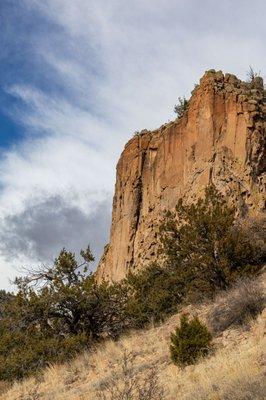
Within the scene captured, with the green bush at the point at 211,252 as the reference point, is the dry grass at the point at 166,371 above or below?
below

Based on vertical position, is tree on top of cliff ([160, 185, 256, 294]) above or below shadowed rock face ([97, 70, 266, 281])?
below

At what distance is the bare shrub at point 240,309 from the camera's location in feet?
46.5

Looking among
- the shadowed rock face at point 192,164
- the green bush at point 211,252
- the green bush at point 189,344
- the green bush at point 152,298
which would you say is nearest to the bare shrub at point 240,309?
the green bush at point 189,344

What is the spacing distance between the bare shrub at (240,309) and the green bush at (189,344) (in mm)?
1819

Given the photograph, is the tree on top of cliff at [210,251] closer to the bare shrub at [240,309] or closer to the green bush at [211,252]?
the green bush at [211,252]

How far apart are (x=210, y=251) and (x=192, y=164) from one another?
10.4m

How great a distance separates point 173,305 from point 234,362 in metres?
10.2

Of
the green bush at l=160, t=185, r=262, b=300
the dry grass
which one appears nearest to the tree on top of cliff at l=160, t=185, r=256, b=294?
the green bush at l=160, t=185, r=262, b=300

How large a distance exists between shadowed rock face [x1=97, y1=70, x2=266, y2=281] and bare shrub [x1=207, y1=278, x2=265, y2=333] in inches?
409

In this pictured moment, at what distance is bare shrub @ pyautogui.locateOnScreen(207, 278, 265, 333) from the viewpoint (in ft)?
46.5

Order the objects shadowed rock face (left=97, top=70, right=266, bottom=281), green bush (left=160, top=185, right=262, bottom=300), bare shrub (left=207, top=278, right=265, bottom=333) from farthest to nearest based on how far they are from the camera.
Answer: shadowed rock face (left=97, top=70, right=266, bottom=281) → green bush (left=160, top=185, right=262, bottom=300) → bare shrub (left=207, top=278, right=265, bottom=333)

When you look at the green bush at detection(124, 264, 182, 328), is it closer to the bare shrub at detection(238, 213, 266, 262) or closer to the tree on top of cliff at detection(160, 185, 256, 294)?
the tree on top of cliff at detection(160, 185, 256, 294)

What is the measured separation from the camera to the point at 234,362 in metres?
10.4

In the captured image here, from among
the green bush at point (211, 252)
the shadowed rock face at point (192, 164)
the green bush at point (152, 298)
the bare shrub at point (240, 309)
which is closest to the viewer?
the bare shrub at point (240, 309)
